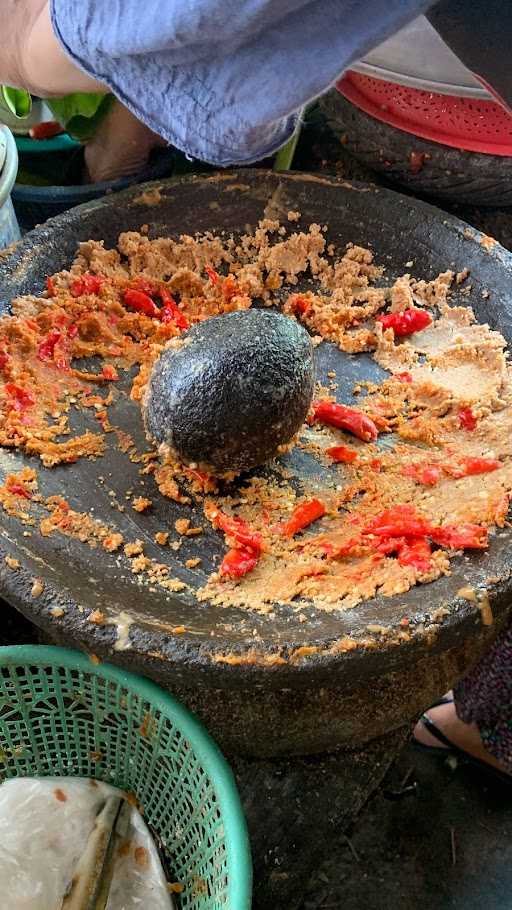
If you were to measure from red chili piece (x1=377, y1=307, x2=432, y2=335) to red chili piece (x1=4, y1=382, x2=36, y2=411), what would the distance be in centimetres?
76

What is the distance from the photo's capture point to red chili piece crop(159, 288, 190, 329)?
180 cm

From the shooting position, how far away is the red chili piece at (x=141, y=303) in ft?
5.98

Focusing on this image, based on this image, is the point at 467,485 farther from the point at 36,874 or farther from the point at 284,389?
the point at 36,874

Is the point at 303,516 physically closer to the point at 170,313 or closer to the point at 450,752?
the point at 170,313

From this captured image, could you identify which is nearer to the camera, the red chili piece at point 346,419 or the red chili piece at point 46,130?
the red chili piece at point 346,419

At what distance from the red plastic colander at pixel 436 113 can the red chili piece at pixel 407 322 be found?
0.66 metres

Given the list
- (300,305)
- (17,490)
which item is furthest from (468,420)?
(17,490)

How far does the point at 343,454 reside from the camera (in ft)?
5.16

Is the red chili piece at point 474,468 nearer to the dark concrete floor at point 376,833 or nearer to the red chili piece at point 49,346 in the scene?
the dark concrete floor at point 376,833

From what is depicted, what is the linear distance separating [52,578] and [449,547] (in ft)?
2.10

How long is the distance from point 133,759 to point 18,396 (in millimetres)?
697

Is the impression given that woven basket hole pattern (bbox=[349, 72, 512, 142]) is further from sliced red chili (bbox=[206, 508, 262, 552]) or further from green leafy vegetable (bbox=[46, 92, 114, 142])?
sliced red chili (bbox=[206, 508, 262, 552])

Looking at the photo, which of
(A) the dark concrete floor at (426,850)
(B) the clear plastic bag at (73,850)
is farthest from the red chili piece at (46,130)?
(A) the dark concrete floor at (426,850)

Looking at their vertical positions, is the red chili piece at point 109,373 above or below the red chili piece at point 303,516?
below
